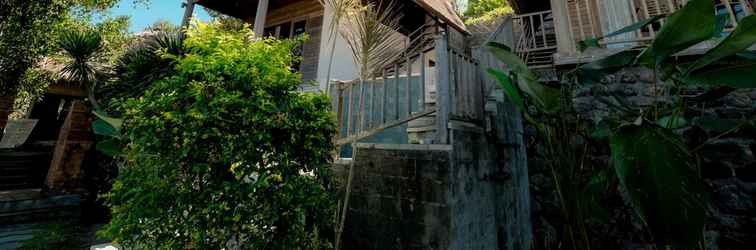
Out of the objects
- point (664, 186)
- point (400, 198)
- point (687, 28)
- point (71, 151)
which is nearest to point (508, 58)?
point (687, 28)

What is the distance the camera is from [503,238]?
2.90 meters

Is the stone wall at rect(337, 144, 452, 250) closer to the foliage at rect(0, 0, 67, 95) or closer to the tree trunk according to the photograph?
the foliage at rect(0, 0, 67, 95)

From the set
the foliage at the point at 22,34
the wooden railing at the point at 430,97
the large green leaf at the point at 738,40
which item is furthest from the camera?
the foliage at the point at 22,34

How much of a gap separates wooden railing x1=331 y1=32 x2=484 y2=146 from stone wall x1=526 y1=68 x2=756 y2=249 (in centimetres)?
149

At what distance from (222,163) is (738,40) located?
321cm

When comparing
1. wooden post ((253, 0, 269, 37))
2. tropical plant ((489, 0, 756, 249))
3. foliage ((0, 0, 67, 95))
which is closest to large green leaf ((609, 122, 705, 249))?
tropical plant ((489, 0, 756, 249))

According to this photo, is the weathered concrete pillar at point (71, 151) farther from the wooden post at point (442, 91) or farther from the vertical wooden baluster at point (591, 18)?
the vertical wooden baluster at point (591, 18)

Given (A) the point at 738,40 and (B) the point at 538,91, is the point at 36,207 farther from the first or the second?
(A) the point at 738,40

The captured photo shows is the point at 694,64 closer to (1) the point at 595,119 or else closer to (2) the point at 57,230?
(1) the point at 595,119

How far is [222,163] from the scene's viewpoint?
6.18 ft

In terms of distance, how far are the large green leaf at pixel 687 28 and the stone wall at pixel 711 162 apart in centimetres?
135

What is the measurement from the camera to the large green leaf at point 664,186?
120cm

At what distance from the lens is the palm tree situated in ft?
18.5

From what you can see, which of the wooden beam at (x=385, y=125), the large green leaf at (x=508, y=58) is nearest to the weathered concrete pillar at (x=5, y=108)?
the wooden beam at (x=385, y=125)
